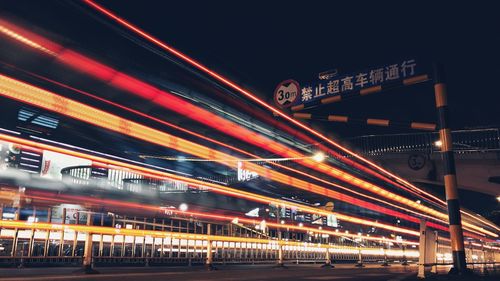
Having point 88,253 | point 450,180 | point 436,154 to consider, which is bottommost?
point 88,253

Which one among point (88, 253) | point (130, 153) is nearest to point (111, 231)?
point (88, 253)

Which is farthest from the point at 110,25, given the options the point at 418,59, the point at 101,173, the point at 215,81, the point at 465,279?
the point at 465,279

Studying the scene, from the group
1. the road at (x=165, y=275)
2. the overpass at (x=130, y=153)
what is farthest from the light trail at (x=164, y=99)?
the road at (x=165, y=275)

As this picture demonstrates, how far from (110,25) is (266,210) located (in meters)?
13.7

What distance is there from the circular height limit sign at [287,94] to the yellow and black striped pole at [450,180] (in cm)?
475

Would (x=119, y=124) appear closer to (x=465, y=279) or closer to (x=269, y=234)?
(x=465, y=279)

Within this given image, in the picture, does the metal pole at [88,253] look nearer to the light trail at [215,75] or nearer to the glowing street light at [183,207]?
the glowing street light at [183,207]

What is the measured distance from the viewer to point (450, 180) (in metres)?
11.3

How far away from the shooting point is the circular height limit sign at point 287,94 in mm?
14703

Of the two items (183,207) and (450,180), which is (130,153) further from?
(450,180)

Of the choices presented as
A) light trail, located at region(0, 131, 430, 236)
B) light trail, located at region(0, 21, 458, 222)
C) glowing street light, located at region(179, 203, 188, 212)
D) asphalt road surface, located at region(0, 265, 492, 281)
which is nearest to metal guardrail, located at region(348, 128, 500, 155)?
light trail, located at region(0, 131, 430, 236)

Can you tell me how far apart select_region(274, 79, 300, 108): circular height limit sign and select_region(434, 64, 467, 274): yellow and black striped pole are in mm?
4752

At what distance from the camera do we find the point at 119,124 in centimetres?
978

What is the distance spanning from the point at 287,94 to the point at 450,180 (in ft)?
20.4
